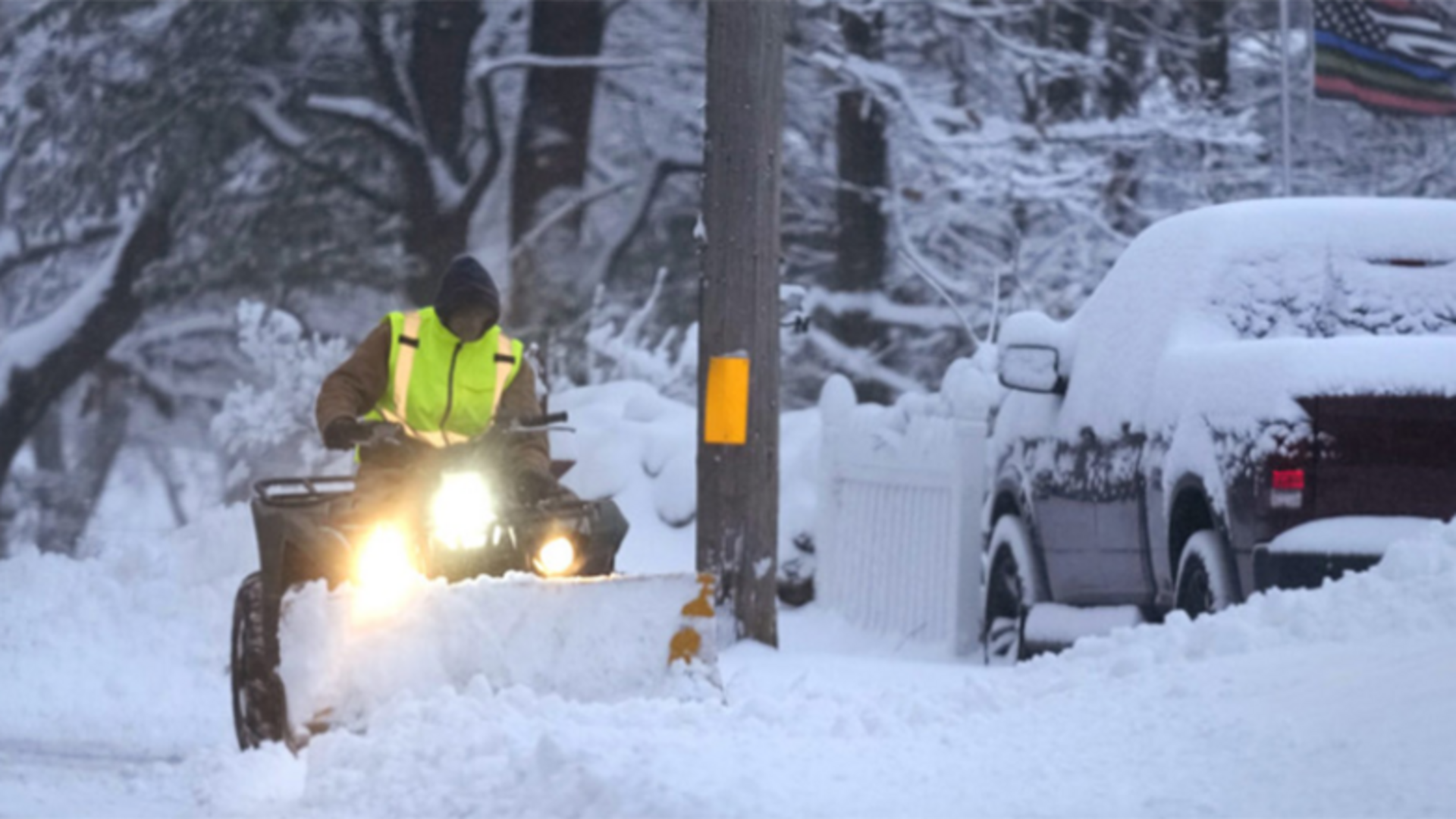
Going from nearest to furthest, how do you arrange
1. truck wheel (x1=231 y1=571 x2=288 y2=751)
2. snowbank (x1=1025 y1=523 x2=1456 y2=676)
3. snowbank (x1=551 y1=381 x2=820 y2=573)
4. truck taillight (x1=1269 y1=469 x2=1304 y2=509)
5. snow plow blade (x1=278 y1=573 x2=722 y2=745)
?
snowbank (x1=1025 y1=523 x2=1456 y2=676), snow plow blade (x1=278 y1=573 x2=722 y2=745), truck taillight (x1=1269 y1=469 x2=1304 y2=509), truck wheel (x1=231 y1=571 x2=288 y2=751), snowbank (x1=551 y1=381 x2=820 y2=573)

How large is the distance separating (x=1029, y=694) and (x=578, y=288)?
641 inches

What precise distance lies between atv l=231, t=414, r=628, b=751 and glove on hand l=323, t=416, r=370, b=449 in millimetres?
44

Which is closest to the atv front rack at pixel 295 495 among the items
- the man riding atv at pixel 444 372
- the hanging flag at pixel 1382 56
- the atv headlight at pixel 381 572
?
the man riding atv at pixel 444 372

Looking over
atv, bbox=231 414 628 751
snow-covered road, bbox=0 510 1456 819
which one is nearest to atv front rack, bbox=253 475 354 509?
atv, bbox=231 414 628 751

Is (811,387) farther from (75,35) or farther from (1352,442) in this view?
(1352,442)

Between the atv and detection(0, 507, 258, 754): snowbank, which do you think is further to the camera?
detection(0, 507, 258, 754): snowbank

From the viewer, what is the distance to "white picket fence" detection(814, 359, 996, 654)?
1373 centimetres

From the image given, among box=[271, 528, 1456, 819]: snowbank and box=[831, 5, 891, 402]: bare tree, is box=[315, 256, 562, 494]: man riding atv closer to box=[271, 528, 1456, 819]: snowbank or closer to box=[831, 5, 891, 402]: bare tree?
box=[271, 528, 1456, 819]: snowbank

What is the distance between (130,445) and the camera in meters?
24.7

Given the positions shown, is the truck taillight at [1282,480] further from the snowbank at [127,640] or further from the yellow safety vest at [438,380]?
the snowbank at [127,640]

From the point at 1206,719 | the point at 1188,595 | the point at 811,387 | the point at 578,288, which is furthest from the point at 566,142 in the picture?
the point at 1206,719

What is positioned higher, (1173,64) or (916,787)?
(1173,64)

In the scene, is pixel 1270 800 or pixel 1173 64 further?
pixel 1173 64

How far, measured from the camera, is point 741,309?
10.8 m
